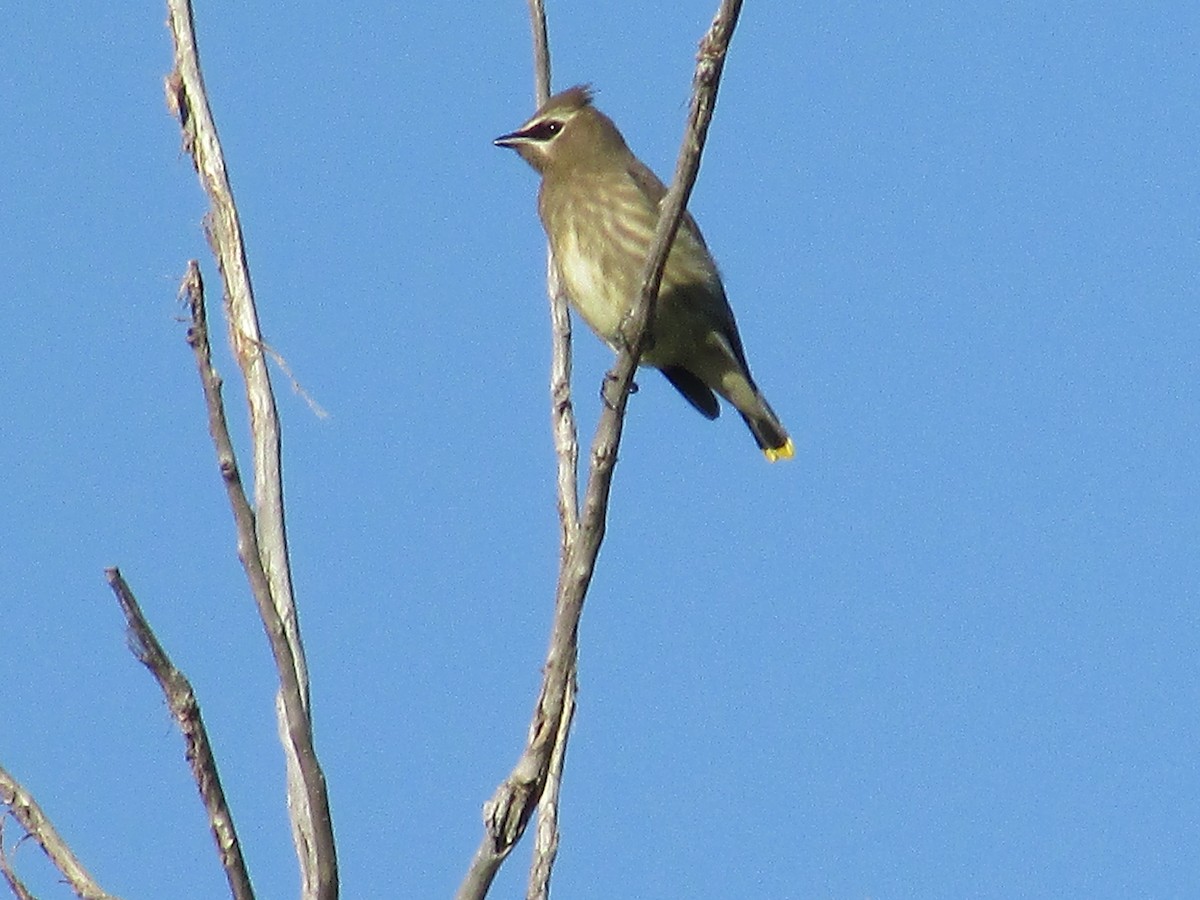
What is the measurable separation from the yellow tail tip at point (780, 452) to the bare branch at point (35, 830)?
4.18m

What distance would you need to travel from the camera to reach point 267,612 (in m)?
2.51

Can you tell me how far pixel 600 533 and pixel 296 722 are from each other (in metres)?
0.72

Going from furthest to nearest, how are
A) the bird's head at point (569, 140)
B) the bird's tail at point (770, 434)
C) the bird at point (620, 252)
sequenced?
the bird's tail at point (770, 434) < the bird's head at point (569, 140) < the bird at point (620, 252)

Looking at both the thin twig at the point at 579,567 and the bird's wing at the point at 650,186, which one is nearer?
the thin twig at the point at 579,567

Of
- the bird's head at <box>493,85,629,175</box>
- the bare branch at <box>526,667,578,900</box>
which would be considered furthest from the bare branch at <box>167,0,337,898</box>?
the bird's head at <box>493,85,629,175</box>

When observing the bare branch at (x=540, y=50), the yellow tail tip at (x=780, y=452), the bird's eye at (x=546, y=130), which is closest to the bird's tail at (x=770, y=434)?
the yellow tail tip at (x=780, y=452)

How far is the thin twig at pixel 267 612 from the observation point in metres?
2.47

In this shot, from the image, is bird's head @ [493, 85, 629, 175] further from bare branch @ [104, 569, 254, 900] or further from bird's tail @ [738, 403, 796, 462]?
bare branch @ [104, 569, 254, 900]

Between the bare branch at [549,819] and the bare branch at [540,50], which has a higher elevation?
the bare branch at [540,50]

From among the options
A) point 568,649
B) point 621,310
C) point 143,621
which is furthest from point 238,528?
point 621,310

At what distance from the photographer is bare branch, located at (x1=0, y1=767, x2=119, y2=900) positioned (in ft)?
8.48

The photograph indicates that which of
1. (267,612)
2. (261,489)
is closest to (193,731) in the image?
(267,612)

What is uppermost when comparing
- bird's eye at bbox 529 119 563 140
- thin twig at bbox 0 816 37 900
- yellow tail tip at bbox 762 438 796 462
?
bird's eye at bbox 529 119 563 140

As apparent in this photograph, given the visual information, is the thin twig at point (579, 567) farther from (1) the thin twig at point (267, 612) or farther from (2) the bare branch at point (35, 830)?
(2) the bare branch at point (35, 830)
